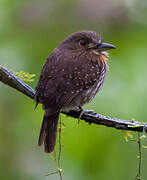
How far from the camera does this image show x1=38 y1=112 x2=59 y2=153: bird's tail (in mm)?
3242

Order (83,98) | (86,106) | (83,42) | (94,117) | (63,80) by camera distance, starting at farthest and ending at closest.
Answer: (83,42) < (86,106) < (83,98) < (63,80) < (94,117)

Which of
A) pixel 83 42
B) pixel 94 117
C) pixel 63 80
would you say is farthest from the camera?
pixel 83 42

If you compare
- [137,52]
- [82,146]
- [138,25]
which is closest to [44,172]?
[82,146]

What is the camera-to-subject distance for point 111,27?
4047 mm

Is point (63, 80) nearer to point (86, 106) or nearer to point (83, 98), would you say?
point (83, 98)

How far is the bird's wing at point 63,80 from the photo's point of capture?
3193mm

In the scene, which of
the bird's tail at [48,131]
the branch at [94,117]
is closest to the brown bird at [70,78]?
the bird's tail at [48,131]

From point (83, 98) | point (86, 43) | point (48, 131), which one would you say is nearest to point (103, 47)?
point (86, 43)

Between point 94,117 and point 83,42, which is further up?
point 83,42

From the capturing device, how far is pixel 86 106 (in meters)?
3.55

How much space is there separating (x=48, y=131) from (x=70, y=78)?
42 centimetres

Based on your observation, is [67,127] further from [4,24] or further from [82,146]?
[4,24]

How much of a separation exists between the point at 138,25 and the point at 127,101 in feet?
3.14

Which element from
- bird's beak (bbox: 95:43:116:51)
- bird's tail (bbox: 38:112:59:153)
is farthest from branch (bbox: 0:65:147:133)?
bird's beak (bbox: 95:43:116:51)
